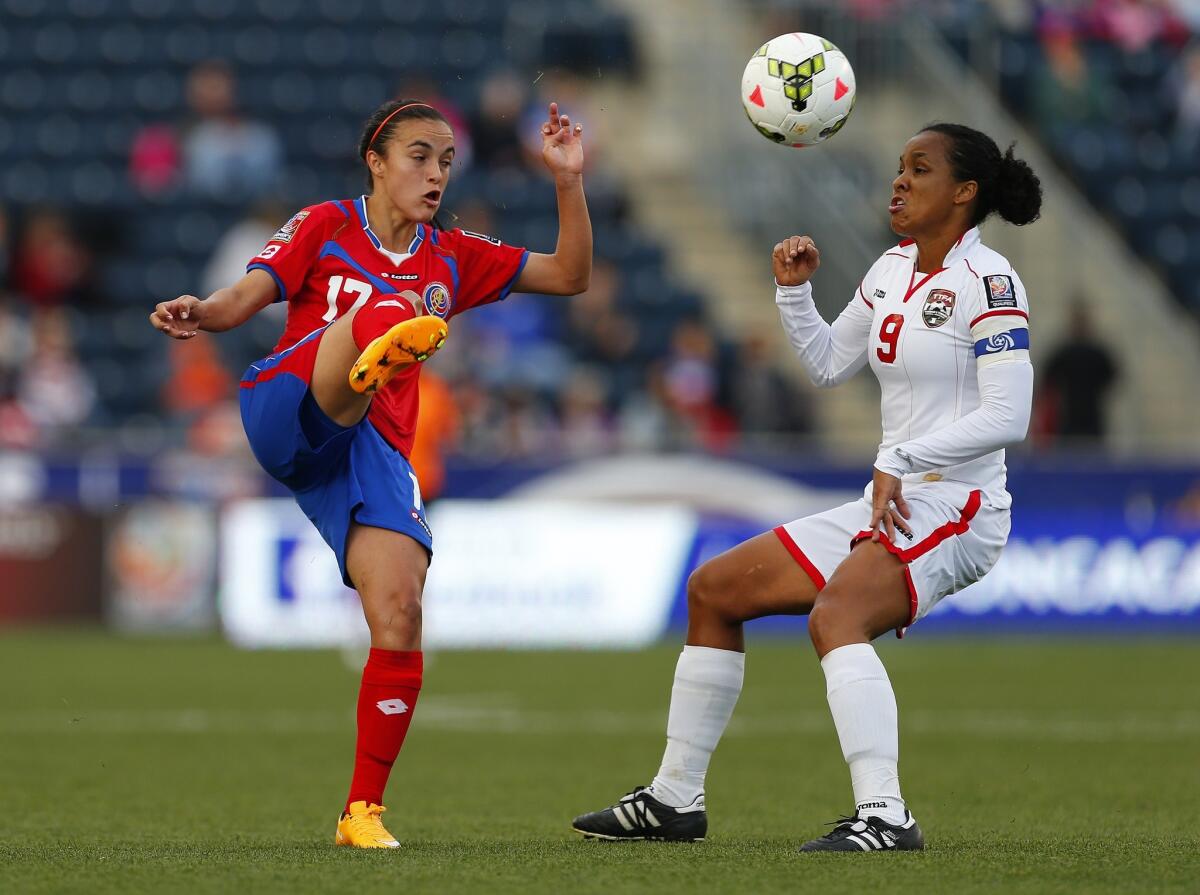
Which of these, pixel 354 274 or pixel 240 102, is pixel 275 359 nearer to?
→ pixel 354 274

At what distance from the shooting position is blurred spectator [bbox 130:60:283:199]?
59.5 ft

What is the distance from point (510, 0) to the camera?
65.4 ft

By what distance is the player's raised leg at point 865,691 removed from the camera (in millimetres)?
5363

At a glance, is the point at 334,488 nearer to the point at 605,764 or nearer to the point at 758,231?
the point at 605,764

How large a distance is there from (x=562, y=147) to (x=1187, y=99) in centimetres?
1574

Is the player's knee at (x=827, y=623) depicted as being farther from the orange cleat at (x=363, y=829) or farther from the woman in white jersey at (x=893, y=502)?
the orange cleat at (x=363, y=829)

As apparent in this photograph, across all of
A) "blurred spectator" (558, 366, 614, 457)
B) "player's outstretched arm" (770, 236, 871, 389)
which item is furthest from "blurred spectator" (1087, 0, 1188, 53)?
"player's outstretched arm" (770, 236, 871, 389)

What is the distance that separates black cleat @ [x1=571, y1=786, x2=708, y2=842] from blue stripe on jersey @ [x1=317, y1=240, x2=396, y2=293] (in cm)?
169

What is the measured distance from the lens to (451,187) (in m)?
17.9

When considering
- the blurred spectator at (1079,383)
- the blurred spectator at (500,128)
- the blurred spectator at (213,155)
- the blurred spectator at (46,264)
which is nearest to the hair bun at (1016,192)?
the blurred spectator at (1079,383)

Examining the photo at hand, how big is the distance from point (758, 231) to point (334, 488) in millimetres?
13874

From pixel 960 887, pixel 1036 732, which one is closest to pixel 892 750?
pixel 960 887

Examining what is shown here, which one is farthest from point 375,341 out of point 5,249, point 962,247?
point 5,249

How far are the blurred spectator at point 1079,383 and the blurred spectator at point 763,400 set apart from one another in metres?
2.10
